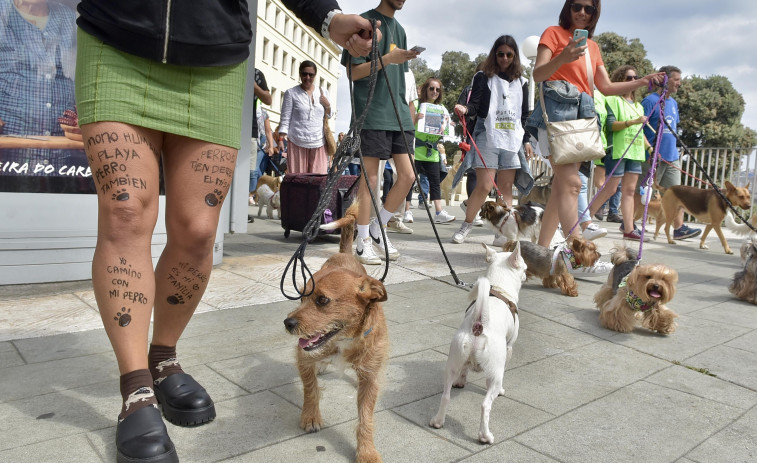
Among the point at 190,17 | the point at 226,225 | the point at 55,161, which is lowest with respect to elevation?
the point at 226,225

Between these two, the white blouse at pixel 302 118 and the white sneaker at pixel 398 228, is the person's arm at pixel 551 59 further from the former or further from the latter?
the white blouse at pixel 302 118

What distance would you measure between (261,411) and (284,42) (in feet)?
175

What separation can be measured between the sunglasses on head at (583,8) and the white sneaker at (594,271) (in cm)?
234

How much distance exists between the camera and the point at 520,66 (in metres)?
7.25

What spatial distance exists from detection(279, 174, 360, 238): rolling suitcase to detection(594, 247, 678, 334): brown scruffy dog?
3.67 metres

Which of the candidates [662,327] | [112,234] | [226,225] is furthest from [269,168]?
[112,234]

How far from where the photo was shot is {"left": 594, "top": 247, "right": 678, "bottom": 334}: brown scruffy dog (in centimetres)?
389

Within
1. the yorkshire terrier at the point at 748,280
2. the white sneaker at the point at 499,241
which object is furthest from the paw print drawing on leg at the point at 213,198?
the white sneaker at the point at 499,241

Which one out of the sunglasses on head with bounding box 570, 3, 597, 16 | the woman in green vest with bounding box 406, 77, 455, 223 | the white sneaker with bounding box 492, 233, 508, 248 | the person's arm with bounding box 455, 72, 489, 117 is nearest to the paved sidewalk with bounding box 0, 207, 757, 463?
the sunglasses on head with bounding box 570, 3, 597, 16

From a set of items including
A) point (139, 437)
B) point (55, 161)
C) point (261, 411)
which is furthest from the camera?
point (55, 161)

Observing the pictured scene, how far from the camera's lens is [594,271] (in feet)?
18.9

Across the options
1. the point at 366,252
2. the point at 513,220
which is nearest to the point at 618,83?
the point at 513,220

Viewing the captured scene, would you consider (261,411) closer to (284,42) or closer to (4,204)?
(4,204)

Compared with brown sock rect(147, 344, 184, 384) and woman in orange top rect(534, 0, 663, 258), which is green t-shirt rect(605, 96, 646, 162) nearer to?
woman in orange top rect(534, 0, 663, 258)
